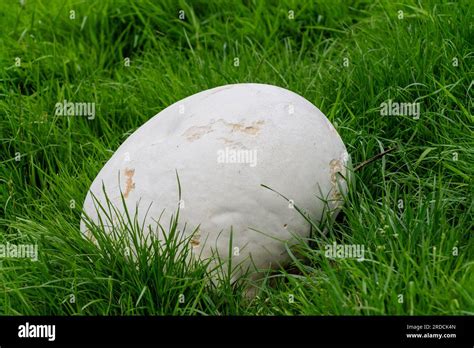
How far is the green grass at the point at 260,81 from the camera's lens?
307 cm

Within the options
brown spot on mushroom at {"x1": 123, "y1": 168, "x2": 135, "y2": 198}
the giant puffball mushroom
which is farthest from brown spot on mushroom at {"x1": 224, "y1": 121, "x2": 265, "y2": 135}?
brown spot on mushroom at {"x1": 123, "y1": 168, "x2": 135, "y2": 198}

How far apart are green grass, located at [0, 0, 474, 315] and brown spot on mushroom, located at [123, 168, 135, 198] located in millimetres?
251

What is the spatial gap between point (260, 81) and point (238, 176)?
4.35 ft

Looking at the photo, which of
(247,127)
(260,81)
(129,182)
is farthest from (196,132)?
(260,81)

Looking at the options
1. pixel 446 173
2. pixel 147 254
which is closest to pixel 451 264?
pixel 446 173

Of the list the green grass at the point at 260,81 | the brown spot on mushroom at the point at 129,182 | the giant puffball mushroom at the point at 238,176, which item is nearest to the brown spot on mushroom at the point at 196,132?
the giant puffball mushroom at the point at 238,176

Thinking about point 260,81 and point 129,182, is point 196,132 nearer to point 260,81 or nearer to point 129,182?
point 129,182

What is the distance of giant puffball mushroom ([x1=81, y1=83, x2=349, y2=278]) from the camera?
324 centimetres

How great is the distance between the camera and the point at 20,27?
516 cm

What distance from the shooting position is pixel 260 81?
4.50 meters
